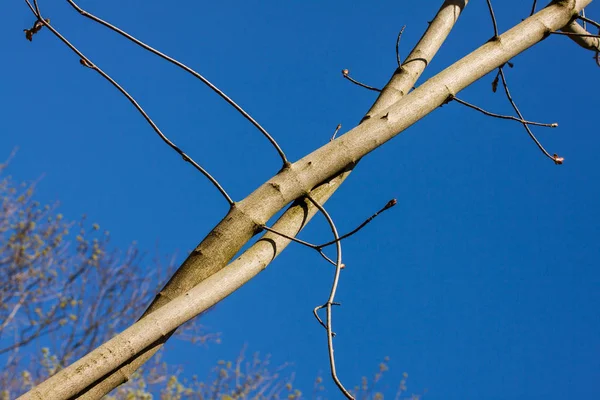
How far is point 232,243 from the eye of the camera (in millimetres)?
1266

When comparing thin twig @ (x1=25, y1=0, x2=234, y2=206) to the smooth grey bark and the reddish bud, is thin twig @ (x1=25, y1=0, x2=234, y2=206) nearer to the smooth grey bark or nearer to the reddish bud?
the smooth grey bark

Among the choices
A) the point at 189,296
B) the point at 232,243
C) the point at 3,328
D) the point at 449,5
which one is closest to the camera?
the point at 189,296

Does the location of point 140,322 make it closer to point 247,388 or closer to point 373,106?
point 373,106

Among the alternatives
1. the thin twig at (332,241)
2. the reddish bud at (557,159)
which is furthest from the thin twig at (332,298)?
the reddish bud at (557,159)

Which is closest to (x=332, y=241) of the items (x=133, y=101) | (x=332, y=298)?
(x=332, y=298)

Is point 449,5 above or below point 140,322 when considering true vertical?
above

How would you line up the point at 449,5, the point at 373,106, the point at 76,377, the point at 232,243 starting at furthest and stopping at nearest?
the point at 449,5
the point at 373,106
the point at 232,243
the point at 76,377

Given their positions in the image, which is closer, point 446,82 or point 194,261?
point 194,261

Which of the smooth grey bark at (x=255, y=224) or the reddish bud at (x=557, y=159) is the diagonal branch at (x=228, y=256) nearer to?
the smooth grey bark at (x=255, y=224)

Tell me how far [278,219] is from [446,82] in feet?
1.83

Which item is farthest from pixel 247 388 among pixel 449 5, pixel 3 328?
pixel 449 5

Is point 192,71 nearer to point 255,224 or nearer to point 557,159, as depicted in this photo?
point 255,224

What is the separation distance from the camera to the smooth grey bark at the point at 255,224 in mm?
1051

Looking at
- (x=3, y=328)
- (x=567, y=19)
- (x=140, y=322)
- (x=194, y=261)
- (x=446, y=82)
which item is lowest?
(x=140, y=322)
